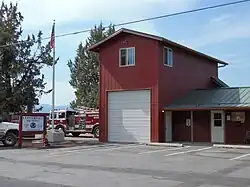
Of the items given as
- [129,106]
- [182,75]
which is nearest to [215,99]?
[182,75]

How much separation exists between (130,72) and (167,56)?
9.32ft

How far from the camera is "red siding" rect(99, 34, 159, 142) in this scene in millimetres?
27750

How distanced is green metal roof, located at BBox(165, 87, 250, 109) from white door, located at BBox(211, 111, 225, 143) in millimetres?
942

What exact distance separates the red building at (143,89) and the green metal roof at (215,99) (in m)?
0.55

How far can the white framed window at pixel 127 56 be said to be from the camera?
1141 inches

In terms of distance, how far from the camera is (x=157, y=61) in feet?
90.7

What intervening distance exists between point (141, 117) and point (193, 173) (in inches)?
Answer: 590

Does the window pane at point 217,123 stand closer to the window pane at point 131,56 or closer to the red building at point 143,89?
the red building at point 143,89

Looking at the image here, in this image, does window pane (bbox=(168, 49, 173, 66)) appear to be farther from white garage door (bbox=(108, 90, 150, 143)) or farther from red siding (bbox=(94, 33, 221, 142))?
white garage door (bbox=(108, 90, 150, 143))

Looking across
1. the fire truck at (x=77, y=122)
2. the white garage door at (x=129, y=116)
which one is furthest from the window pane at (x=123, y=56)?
the fire truck at (x=77, y=122)

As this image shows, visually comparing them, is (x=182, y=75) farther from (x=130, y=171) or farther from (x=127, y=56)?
(x=130, y=171)

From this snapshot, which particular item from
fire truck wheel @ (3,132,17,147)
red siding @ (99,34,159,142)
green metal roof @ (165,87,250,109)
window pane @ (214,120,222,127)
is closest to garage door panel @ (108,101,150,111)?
red siding @ (99,34,159,142)

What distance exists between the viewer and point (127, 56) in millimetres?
29281

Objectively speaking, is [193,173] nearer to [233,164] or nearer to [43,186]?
[233,164]
